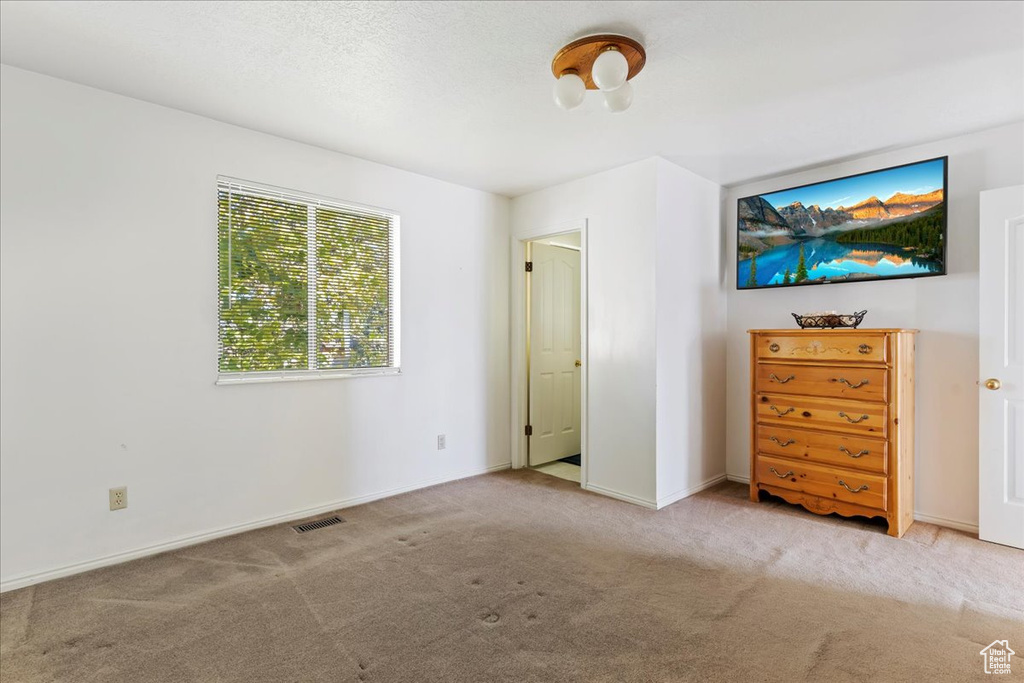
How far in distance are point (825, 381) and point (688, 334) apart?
926mm

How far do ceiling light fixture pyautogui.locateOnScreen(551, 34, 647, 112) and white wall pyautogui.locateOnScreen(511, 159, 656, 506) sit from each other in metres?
1.32

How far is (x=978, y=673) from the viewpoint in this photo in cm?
171

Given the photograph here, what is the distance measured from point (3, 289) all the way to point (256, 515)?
5.58 ft

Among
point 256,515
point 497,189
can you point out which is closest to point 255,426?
point 256,515

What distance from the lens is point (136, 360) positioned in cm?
259

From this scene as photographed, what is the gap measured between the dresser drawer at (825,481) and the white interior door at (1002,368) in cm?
54

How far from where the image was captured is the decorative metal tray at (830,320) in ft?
10.4

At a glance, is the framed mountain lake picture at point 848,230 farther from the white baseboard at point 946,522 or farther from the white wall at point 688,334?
the white baseboard at point 946,522

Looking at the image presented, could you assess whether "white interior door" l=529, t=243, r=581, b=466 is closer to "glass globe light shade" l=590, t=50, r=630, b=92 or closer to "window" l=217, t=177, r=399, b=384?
"window" l=217, t=177, r=399, b=384

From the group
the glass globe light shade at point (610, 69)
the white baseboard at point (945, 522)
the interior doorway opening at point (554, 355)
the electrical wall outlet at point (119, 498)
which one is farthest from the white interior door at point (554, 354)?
the electrical wall outlet at point (119, 498)

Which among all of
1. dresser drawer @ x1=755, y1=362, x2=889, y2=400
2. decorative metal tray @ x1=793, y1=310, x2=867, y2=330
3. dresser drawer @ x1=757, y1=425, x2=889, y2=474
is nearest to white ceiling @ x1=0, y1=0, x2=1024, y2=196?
decorative metal tray @ x1=793, y1=310, x2=867, y2=330

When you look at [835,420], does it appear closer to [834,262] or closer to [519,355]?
[834,262]

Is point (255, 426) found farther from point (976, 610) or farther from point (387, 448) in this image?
point (976, 610)

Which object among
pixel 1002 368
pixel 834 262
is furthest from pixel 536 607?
pixel 834 262
